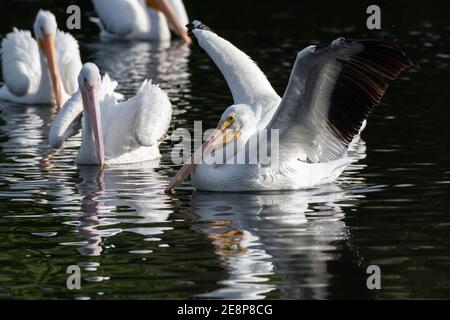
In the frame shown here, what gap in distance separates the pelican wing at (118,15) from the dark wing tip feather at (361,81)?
11295mm

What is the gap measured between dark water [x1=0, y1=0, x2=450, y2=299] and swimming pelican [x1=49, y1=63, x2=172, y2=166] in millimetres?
198

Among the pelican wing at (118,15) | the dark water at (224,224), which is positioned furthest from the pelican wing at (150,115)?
the pelican wing at (118,15)

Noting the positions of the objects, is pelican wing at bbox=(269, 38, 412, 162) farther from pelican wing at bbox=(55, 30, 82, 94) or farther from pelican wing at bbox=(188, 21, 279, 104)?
pelican wing at bbox=(55, 30, 82, 94)

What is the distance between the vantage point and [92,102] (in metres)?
10.7

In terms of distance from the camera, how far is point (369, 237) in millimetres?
8023

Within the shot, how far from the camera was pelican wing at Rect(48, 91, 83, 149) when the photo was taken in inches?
446

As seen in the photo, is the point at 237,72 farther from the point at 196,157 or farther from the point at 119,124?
the point at 196,157

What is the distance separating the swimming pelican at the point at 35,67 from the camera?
14.6 meters

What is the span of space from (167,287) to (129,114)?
4.19 meters

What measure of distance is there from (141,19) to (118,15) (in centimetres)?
42

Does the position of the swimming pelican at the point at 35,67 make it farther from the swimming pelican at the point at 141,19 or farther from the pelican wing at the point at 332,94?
the swimming pelican at the point at 141,19

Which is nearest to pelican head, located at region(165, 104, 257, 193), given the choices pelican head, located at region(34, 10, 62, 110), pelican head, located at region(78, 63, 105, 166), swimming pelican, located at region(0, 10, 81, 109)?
pelican head, located at region(78, 63, 105, 166)

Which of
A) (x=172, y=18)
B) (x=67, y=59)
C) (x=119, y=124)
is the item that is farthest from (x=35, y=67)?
(x=172, y=18)
